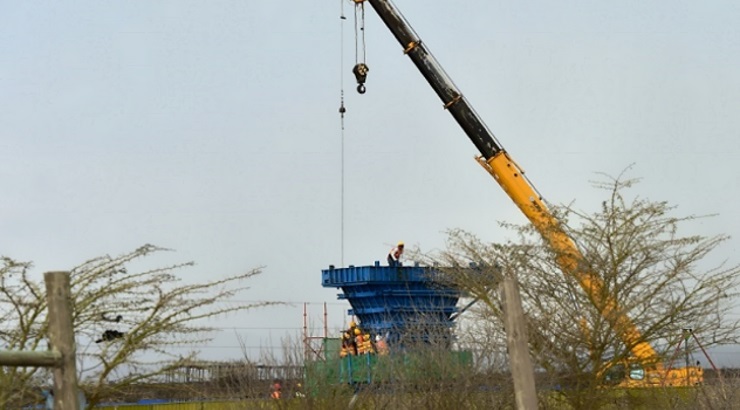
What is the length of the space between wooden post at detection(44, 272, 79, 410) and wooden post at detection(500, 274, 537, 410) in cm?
377

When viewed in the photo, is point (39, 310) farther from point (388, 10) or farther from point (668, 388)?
point (388, 10)

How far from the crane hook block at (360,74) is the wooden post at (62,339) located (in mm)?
22792

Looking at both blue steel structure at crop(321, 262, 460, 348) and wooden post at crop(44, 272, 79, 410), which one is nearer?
wooden post at crop(44, 272, 79, 410)

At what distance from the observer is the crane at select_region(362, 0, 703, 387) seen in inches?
742

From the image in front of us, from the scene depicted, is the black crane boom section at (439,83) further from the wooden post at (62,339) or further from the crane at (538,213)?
the wooden post at (62,339)

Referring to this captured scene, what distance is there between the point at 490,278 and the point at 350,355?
5.33 meters

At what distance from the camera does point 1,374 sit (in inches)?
330

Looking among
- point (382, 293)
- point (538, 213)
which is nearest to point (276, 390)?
point (538, 213)

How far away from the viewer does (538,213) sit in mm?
23844

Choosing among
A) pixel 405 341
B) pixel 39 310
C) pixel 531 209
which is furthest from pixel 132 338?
pixel 531 209

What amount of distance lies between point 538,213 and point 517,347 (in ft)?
50.3

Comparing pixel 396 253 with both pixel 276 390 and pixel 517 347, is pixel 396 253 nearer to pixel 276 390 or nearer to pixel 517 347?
pixel 276 390

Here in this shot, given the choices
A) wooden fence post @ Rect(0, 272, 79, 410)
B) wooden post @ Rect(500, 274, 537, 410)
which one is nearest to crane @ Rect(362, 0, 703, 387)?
wooden post @ Rect(500, 274, 537, 410)

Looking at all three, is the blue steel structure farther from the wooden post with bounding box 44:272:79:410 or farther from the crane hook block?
the wooden post with bounding box 44:272:79:410
